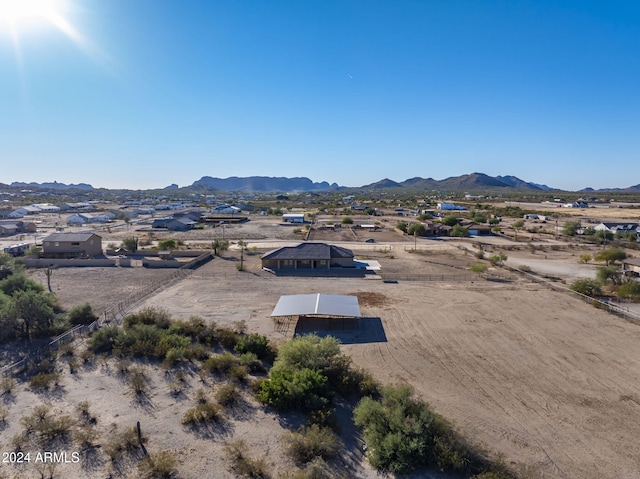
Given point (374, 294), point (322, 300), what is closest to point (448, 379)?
point (322, 300)

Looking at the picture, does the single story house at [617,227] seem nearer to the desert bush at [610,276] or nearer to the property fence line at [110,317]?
the desert bush at [610,276]

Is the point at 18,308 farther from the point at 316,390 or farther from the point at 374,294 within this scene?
the point at 374,294

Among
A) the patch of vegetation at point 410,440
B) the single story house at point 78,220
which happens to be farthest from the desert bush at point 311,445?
the single story house at point 78,220

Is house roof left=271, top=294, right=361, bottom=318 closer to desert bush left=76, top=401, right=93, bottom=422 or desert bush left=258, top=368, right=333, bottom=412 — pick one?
→ desert bush left=258, top=368, right=333, bottom=412

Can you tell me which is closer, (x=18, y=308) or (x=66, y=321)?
(x=18, y=308)

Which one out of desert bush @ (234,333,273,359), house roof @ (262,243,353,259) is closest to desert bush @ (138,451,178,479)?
desert bush @ (234,333,273,359)
